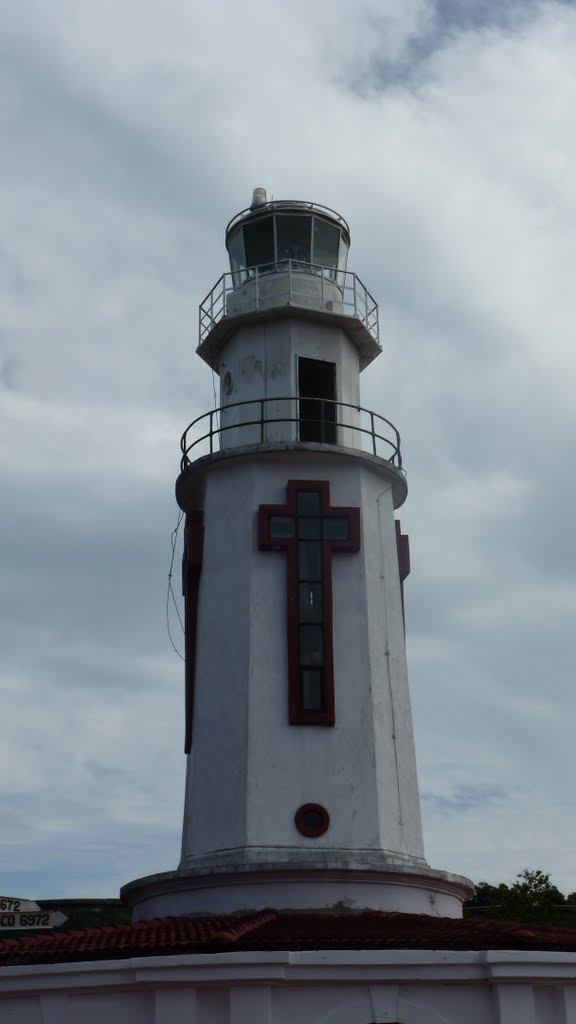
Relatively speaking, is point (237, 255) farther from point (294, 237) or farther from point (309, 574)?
point (309, 574)

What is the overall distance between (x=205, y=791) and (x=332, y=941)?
6232 millimetres

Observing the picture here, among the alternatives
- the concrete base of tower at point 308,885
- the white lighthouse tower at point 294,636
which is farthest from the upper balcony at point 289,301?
the concrete base of tower at point 308,885

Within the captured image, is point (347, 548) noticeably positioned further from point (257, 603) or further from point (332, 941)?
point (332, 941)

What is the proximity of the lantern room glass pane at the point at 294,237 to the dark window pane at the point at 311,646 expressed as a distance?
8418mm

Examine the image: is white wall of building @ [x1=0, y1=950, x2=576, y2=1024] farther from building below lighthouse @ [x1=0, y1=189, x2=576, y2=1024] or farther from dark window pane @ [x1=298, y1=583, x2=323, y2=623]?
dark window pane @ [x1=298, y1=583, x2=323, y2=623]

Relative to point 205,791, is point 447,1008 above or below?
below

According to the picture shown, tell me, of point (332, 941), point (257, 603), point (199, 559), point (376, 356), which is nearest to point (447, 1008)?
point (332, 941)

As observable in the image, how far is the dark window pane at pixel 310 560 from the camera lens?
20531 mm

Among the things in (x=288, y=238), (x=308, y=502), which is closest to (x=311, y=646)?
(x=308, y=502)

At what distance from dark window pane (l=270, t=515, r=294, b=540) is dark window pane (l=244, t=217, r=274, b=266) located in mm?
6419

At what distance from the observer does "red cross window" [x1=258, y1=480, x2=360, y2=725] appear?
64.4 ft

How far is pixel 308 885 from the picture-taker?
17.6 meters

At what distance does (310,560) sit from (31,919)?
7915 millimetres

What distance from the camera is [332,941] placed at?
13727 millimetres
